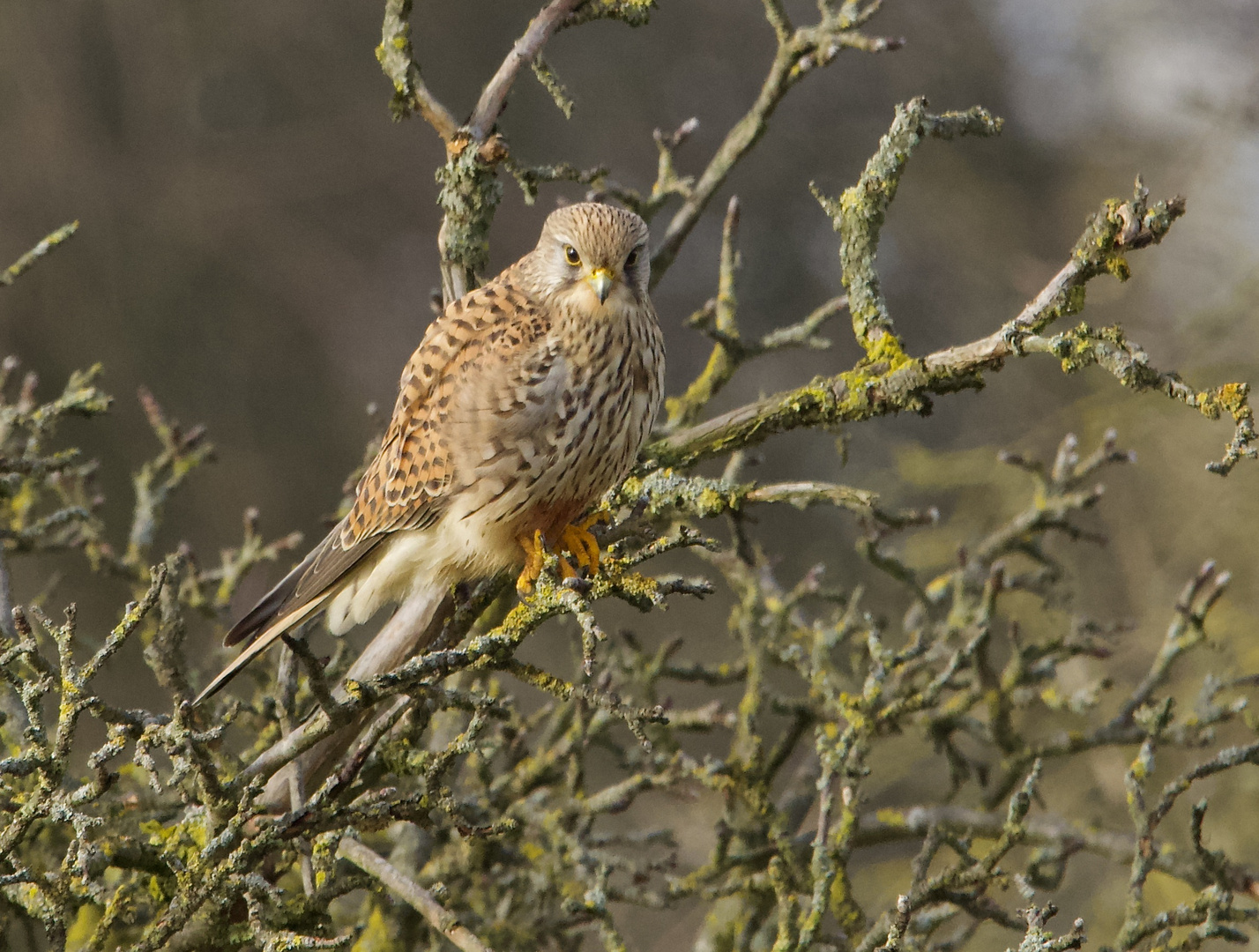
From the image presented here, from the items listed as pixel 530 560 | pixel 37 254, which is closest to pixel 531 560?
pixel 530 560

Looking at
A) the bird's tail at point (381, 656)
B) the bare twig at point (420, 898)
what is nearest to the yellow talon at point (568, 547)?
the bird's tail at point (381, 656)

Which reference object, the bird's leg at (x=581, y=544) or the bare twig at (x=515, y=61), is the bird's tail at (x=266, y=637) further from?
the bare twig at (x=515, y=61)

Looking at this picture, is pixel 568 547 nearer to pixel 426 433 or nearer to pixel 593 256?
pixel 426 433

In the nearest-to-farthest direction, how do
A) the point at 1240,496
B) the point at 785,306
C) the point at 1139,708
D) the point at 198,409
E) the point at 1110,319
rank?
the point at 1139,708 → the point at 1240,496 → the point at 1110,319 → the point at 198,409 → the point at 785,306

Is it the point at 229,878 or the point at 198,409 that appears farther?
the point at 198,409

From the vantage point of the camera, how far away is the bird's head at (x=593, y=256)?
9.12ft

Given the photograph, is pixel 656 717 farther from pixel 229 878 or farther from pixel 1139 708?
pixel 1139 708

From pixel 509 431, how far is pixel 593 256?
440mm

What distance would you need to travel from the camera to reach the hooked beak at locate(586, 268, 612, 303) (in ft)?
8.97

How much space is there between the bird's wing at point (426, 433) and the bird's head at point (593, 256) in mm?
88

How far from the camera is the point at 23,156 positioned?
21.5 feet

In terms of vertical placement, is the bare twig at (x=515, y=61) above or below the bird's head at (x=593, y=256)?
above

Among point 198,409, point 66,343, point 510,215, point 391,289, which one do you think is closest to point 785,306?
point 510,215

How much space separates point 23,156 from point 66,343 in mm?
1068
